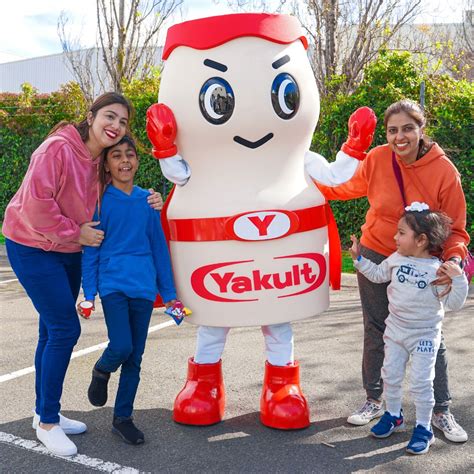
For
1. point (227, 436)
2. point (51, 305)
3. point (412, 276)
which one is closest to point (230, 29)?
point (412, 276)

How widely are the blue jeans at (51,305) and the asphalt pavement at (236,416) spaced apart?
0.32m

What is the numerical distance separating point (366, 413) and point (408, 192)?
1.24 metres

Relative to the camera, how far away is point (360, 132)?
11.4ft

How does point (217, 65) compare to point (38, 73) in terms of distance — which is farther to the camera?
point (38, 73)

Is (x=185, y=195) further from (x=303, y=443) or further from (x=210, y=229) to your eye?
(x=303, y=443)

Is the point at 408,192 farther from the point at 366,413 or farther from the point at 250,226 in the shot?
the point at 366,413

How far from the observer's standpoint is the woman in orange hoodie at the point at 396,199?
Result: 10.8 feet

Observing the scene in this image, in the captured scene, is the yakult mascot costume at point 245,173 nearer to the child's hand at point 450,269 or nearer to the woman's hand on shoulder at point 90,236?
the woman's hand on shoulder at point 90,236

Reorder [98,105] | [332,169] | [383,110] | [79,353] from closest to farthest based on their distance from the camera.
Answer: [98,105] → [332,169] → [79,353] → [383,110]

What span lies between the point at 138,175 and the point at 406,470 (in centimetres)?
837

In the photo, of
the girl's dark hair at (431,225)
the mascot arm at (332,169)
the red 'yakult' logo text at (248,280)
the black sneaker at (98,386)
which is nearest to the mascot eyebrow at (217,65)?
the mascot arm at (332,169)

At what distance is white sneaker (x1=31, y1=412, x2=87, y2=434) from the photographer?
3527 mm

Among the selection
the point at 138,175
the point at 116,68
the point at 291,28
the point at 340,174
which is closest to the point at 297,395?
the point at 340,174

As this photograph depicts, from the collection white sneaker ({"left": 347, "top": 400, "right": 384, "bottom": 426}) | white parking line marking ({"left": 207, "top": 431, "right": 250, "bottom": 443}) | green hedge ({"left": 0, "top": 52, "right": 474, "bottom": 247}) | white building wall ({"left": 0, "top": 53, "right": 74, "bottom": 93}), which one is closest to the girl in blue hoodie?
white parking line marking ({"left": 207, "top": 431, "right": 250, "bottom": 443})
